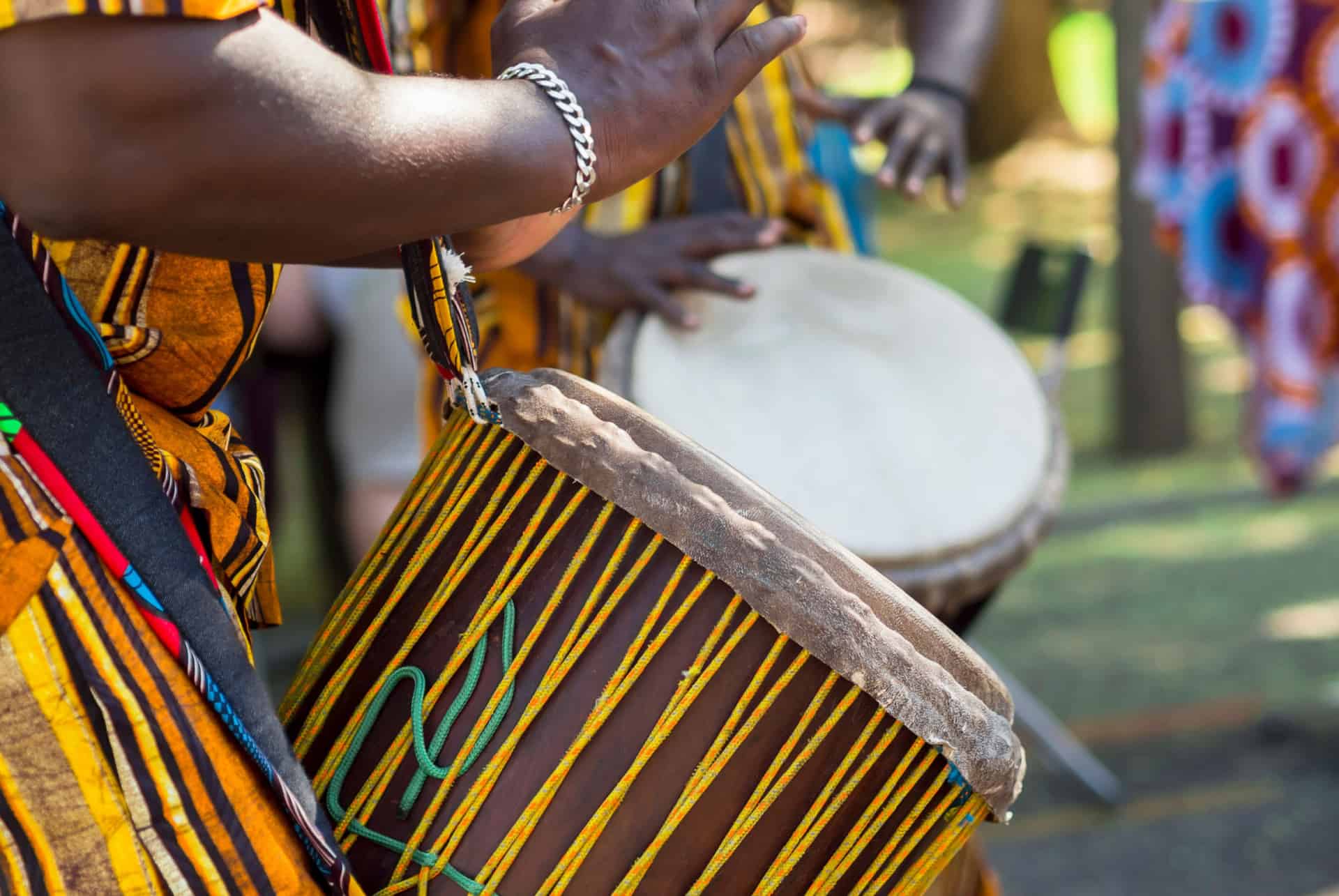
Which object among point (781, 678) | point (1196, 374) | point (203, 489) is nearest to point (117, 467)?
point (203, 489)

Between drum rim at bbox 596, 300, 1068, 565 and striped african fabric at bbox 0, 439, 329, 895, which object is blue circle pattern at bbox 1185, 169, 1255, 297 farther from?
striped african fabric at bbox 0, 439, 329, 895

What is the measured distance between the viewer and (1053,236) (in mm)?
8094

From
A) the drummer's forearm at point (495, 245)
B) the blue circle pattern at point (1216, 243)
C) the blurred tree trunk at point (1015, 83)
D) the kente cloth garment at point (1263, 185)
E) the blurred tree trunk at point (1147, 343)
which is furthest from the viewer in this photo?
the blurred tree trunk at point (1015, 83)

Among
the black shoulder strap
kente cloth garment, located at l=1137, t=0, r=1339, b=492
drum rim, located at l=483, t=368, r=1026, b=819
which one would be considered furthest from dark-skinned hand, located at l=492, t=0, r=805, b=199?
kente cloth garment, located at l=1137, t=0, r=1339, b=492

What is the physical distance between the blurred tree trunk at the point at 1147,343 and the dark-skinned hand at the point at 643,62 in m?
4.16

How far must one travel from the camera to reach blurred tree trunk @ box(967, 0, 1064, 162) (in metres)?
7.30

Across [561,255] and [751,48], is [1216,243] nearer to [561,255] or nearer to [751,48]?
[561,255]

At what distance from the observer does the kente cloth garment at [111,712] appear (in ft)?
2.53

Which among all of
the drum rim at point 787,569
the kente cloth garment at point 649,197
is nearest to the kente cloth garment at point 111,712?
the drum rim at point 787,569

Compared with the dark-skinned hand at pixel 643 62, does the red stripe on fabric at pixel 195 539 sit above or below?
below

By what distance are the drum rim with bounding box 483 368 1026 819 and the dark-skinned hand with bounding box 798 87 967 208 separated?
0.92 m

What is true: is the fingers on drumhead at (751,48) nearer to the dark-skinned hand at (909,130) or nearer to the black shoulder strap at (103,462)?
the black shoulder strap at (103,462)

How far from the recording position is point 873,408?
1.54 metres

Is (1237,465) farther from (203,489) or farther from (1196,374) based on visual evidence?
(203,489)
